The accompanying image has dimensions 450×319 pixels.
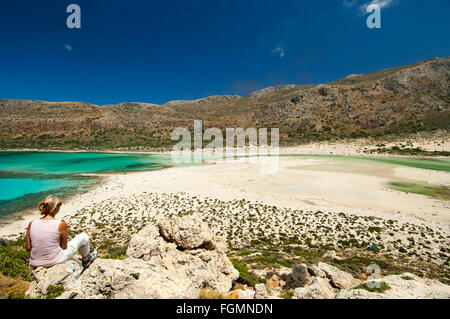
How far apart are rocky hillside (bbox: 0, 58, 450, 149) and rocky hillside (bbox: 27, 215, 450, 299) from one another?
225 feet

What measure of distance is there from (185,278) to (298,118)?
94.3m

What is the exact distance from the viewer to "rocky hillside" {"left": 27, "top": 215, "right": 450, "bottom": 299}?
3.20 m

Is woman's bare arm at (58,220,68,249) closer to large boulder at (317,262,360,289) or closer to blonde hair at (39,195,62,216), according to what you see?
blonde hair at (39,195,62,216)

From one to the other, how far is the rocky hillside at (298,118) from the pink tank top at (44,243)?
71832 mm

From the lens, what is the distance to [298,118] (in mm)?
89438

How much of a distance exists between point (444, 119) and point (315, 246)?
272 ft

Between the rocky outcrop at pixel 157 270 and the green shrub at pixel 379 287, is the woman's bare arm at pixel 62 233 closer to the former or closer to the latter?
the rocky outcrop at pixel 157 270

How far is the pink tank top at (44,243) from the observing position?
328cm

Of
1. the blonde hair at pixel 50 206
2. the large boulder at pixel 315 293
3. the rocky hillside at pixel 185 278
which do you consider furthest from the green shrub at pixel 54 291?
the large boulder at pixel 315 293

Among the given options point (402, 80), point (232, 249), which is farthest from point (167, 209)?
point (402, 80)

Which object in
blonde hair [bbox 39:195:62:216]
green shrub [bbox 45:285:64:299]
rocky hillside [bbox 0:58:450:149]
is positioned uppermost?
rocky hillside [bbox 0:58:450:149]

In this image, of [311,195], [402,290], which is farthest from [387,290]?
[311,195]

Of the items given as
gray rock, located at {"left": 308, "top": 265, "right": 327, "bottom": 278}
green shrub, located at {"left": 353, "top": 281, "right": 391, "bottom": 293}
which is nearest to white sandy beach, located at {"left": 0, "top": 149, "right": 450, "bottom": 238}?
gray rock, located at {"left": 308, "top": 265, "right": 327, "bottom": 278}
